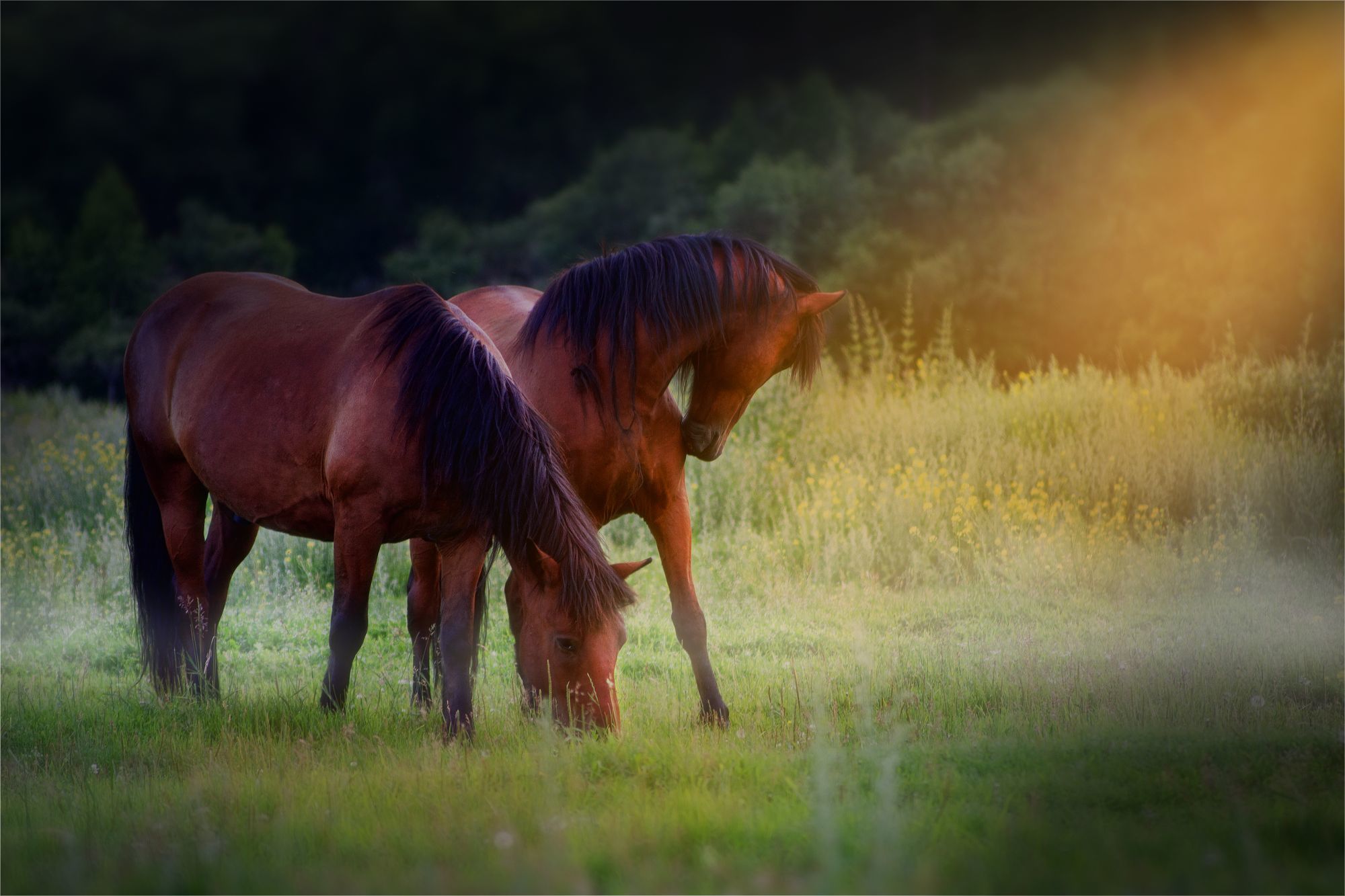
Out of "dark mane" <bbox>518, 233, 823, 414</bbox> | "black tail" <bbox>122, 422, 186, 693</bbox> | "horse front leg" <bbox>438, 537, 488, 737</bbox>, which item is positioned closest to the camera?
"horse front leg" <bbox>438, 537, 488, 737</bbox>

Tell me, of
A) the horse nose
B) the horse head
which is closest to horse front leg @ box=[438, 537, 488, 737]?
the horse head

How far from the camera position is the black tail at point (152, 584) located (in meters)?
5.61

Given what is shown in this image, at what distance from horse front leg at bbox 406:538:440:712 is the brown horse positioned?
0.23 ft

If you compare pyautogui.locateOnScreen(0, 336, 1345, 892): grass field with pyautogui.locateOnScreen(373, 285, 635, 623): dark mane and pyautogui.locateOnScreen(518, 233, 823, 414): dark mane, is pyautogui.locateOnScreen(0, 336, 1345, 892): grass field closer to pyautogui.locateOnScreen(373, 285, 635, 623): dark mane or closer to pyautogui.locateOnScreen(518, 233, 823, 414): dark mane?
pyautogui.locateOnScreen(373, 285, 635, 623): dark mane

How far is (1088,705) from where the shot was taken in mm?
4688

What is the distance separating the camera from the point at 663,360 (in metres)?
4.95

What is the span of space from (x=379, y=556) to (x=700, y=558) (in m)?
2.41

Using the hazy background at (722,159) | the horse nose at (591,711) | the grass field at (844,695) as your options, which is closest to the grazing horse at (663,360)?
the horse nose at (591,711)

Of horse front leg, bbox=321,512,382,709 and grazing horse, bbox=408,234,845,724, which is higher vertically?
grazing horse, bbox=408,234,845,724

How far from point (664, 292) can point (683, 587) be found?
4.42ft

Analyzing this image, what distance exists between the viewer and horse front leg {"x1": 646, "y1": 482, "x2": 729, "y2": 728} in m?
4.94

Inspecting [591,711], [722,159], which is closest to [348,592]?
[591,711]

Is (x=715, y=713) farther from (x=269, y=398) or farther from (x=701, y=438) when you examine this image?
(x=269, y=398)

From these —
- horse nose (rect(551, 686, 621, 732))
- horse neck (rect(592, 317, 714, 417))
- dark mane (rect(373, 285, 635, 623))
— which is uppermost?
horse neck (rect(592, 317, 714, 417))
